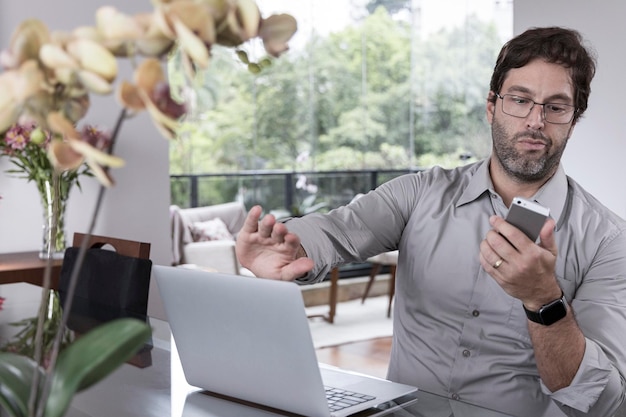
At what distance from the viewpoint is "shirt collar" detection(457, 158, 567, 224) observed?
72.5 inches

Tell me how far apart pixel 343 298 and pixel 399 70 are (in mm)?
2364

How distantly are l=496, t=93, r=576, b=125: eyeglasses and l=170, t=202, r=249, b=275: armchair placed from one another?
3.89 meters

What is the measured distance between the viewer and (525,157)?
1.84 metres

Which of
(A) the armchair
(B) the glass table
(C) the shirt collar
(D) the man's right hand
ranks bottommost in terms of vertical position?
(A) the armchair

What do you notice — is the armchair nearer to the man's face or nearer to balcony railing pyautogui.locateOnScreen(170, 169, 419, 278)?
balcony railing pyautogui.locateOnScreen(170, 169, 419, 278)

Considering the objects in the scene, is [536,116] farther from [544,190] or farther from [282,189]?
[282,189]

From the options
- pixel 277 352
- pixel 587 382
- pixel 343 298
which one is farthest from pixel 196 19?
pixel 343 298

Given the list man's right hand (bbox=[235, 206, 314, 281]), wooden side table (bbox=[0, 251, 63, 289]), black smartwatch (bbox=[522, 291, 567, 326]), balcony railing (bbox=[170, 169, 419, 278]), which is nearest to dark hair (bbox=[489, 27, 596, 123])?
black smartwatch (bbox=[522, 291, 567, 326])

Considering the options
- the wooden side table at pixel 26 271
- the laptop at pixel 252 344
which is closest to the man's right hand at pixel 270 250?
the laptop at pixel 252 344

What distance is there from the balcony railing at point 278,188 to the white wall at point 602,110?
3155 mm

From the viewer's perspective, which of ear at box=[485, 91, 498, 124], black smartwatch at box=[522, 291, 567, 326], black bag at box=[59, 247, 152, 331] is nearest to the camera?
black smartwatch at box=[522, 291, 567, 326]

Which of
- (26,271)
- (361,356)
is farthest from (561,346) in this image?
(361,356)

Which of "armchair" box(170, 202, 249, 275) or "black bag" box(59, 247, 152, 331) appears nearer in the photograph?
"black bag" box(59, 247, 152, 331)

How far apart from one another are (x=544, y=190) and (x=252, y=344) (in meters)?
0.94
